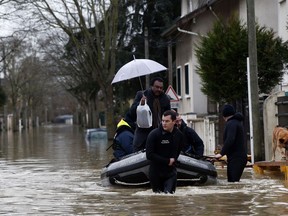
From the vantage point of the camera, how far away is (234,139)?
14.4 meters

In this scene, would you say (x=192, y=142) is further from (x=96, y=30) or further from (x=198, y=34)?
(x=96, y=30)

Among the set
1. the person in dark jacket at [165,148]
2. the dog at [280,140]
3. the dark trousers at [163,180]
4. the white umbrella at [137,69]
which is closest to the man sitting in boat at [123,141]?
the white umbrella at [137,69]

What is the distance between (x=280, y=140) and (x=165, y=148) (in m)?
5.46

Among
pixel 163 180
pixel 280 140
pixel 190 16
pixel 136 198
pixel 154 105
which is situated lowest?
pixel 136 198

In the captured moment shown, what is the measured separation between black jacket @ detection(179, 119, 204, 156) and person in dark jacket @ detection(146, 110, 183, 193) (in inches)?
108

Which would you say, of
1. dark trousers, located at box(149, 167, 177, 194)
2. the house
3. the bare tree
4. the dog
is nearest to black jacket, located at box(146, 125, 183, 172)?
dark trousers, located at box(149, 167, 177, 194)

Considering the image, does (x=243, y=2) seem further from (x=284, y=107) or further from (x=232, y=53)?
(x=284, y=107)

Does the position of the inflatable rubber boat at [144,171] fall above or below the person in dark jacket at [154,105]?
below

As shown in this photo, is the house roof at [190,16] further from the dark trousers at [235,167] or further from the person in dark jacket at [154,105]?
the dark trousers at [235,167]

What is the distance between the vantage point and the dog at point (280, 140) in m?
17.0

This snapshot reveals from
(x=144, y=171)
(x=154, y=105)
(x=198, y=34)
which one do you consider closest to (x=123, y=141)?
(x=154, y=105)

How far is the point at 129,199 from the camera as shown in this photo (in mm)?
12727

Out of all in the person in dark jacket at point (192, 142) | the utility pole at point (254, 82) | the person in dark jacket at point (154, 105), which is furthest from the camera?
the utility pole at point (254, 82)

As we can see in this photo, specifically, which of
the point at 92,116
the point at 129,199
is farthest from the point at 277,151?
the point at 92,116
